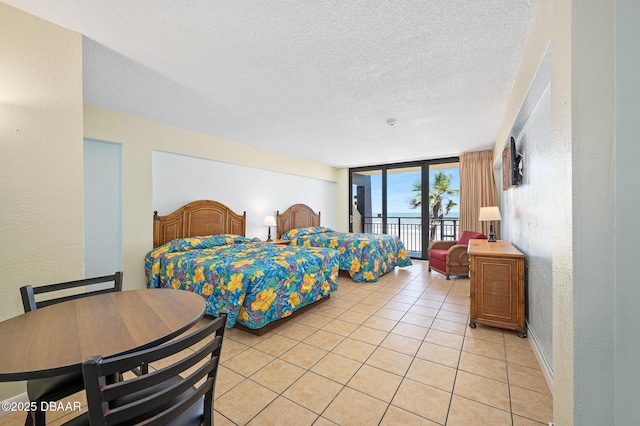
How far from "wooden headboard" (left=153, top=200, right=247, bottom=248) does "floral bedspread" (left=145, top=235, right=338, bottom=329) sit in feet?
0.99

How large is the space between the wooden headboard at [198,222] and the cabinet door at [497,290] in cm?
373

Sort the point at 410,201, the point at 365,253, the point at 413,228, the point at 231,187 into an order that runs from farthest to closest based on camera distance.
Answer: the point at 413,228
the point at 410,201
the point at 231,187
the point at 365,253

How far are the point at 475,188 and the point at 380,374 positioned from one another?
4743 millimetres

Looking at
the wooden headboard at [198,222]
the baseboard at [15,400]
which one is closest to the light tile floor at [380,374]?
the baseboard at [15,400]

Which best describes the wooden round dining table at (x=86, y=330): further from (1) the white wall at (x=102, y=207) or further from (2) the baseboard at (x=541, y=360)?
(2) the baseboard at (x=541, y=360)

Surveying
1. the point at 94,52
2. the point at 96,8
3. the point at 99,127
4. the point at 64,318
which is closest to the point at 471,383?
the point at 64,318

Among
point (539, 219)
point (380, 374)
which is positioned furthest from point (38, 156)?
point (539, 219)

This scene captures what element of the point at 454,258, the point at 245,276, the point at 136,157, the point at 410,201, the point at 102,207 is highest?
the point at 136,157

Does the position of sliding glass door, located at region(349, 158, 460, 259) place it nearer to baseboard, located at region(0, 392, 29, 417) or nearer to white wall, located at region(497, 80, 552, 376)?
white wall, located at region(497, 80, 552, 376)

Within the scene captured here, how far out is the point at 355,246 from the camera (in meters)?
4.60

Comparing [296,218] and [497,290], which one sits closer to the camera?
[497,290]

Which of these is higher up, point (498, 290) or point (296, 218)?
point (296, 218)

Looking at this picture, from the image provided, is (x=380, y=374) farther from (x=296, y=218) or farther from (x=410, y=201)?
(x=410, y=201)

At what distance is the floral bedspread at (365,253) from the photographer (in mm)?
4496
